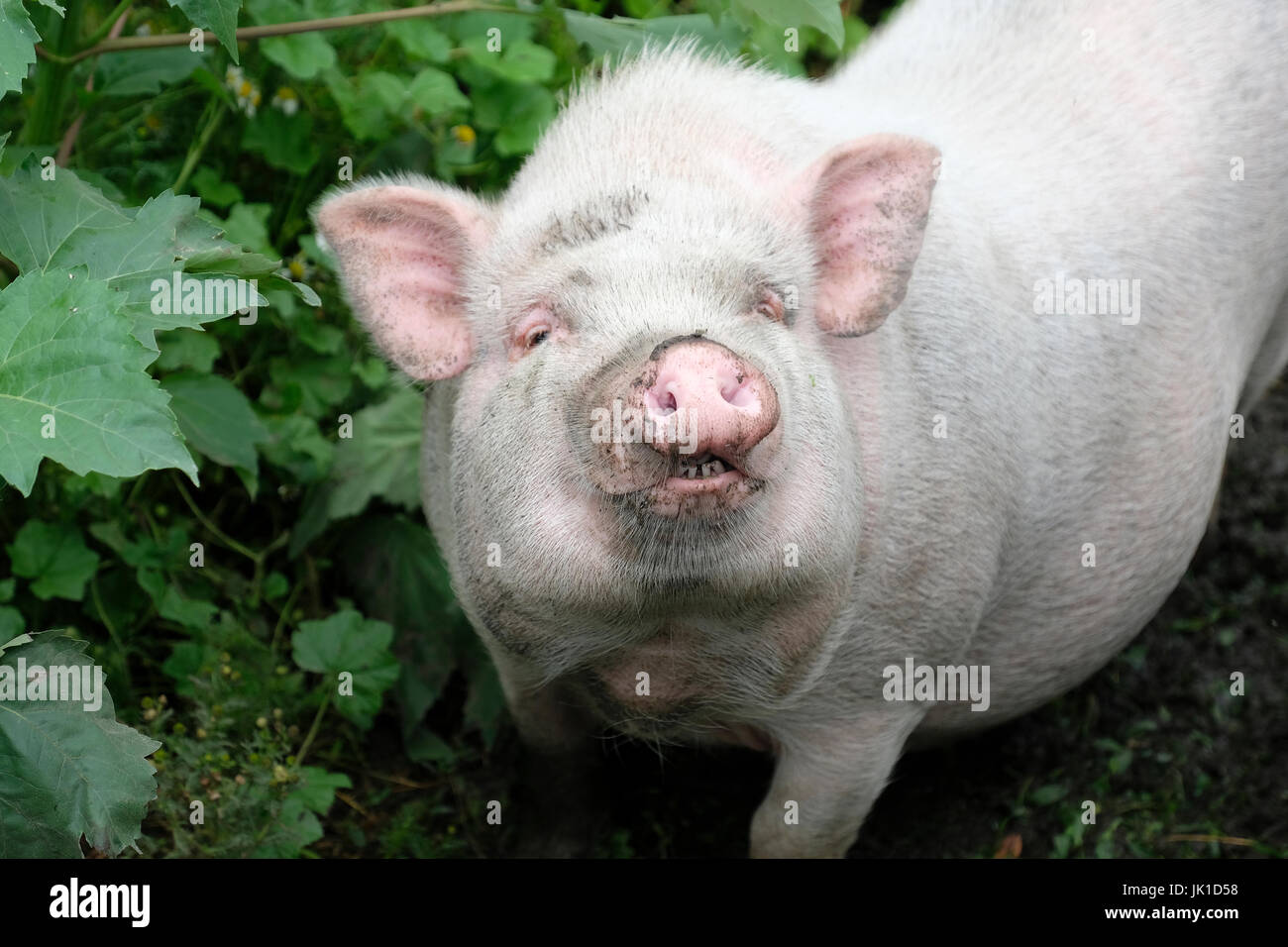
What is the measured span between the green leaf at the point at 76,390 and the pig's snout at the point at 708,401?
2.35ft

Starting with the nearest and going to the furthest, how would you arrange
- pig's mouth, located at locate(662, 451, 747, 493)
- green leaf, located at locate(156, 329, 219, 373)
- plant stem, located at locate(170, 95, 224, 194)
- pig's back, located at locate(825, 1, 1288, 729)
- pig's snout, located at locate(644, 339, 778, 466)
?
pig's snout, located at locate(644, 339, 778, 466) → pig's mouth, located at locate(662, 451, 747, 493) → pig's back, located at locate(825, 1, 1288, 729) → green leaf, located at locate(156, 329, 219, 373) → plant stem, located at locate(170, 95, 224, 194)

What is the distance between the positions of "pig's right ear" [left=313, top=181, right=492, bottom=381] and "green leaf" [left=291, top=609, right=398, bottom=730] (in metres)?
1.11

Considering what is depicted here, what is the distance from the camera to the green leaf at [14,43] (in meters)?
2.54

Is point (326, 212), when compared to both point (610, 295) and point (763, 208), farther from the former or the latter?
point (763, 208)

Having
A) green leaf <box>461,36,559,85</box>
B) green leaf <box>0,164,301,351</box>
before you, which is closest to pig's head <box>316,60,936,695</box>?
green leaf <box>0,164,301,351</box>

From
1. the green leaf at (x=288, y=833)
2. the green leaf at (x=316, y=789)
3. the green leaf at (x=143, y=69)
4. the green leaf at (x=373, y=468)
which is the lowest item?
the green leaf at (x=288, y=833)

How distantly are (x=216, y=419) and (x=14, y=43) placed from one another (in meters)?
1.40

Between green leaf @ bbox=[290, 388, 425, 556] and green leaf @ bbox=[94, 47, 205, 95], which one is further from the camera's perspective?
green leaf @ bbox=[290, 388, 425, 556]

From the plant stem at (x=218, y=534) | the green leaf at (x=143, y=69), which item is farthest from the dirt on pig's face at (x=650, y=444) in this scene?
the plant stem at (x=218, y=534)

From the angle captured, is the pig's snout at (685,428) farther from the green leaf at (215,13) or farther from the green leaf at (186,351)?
the green leaf at (186,351)

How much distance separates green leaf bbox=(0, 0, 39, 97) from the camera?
254cm

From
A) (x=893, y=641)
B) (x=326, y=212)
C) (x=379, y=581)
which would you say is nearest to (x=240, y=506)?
(x=379, y=581)

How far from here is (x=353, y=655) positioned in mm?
3980

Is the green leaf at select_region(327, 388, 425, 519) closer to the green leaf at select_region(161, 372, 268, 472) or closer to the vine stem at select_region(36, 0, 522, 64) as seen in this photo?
the green leaf at select_region(161, 372, 268, 472)
